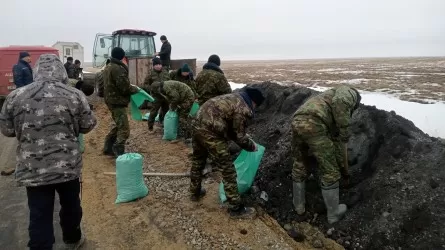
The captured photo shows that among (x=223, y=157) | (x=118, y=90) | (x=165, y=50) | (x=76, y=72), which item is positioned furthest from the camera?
(x=76, y=72)

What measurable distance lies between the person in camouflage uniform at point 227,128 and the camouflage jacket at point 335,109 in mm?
597

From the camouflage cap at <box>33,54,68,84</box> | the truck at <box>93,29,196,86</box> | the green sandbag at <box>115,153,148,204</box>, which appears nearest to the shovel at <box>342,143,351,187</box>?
the green sandbag at <box>115,153,148,204</box>

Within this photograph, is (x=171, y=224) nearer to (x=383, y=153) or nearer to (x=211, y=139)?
(x=211, y=139)

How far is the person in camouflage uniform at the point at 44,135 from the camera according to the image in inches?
101

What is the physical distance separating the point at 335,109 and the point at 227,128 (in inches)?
46.6

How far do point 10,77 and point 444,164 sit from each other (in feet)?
35.0

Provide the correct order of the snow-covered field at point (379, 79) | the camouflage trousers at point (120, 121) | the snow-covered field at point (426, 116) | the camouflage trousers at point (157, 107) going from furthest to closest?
the snow-covered field at point (379, 79)
the camouflage trousers at point (157, 107)
the snow-covered field at point (426, 116)
the camouflage trousers at point (120, 121)

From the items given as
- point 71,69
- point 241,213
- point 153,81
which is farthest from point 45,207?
point 71,69

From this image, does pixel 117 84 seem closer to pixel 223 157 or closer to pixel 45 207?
pixel 223 157

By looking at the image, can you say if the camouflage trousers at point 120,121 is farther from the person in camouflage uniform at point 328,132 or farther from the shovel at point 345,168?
the shovel at point 345,168

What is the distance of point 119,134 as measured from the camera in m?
5.62

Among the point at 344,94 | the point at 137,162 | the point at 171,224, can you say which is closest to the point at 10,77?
the point at 137,162

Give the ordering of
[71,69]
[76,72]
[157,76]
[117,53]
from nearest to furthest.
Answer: [117,53], [157,76], [71,69], [76,72]

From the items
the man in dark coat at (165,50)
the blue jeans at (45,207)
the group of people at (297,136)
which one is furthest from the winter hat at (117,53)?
the man in dark coat at (165,50)
